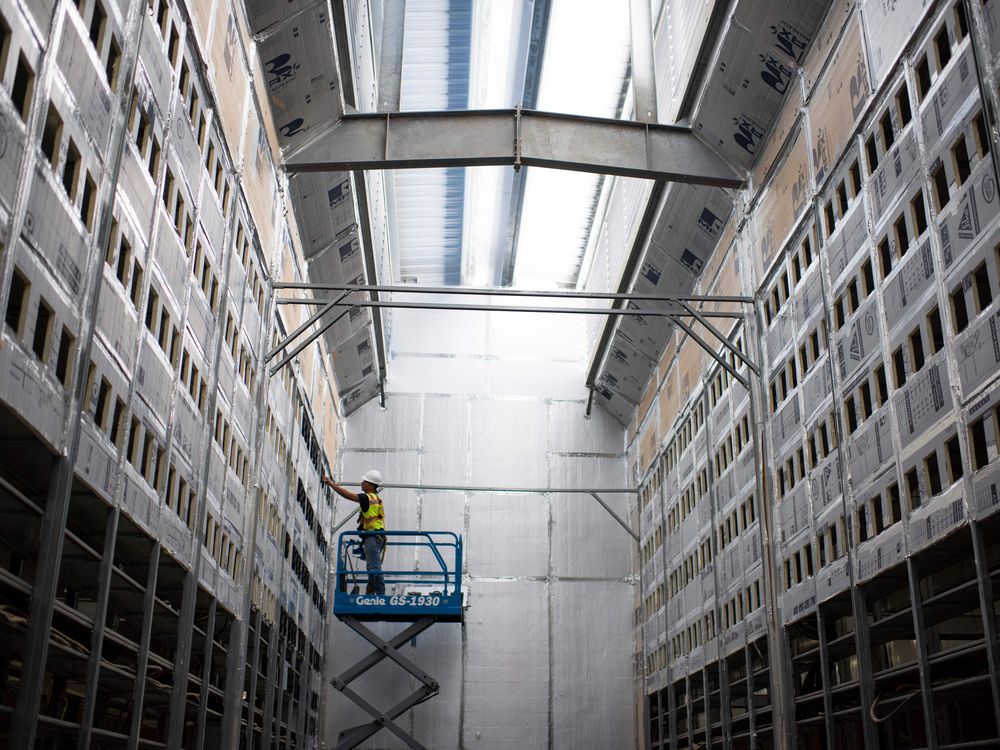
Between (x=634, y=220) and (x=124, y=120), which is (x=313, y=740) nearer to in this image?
(x=634, y=220)

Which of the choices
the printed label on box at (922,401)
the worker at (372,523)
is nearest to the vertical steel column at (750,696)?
the printed label on box at (922,401)

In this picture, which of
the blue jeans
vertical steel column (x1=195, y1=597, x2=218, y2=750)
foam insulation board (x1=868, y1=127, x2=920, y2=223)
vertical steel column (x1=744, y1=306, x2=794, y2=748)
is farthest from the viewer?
the blue jeans

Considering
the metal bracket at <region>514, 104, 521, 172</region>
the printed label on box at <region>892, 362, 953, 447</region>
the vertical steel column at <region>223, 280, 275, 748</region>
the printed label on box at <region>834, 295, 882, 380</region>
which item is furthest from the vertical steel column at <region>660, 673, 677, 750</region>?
the printed label on box at <region>892, 362, 953, 447</region>

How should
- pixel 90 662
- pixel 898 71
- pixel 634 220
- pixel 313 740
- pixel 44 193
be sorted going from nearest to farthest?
pixel 44 193, pixel 90 662, pixel 898 71, pixel 634 220, pixel 313 740

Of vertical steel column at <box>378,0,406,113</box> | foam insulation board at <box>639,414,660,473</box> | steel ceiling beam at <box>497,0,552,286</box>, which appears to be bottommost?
foam insulation board at <box>639,414,660,473</box>

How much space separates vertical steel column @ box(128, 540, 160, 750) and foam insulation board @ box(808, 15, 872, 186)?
400 inches

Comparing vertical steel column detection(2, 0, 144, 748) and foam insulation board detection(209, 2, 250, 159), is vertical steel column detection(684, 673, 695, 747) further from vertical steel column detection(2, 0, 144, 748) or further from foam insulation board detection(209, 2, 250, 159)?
vertical steel column detection(2, 0, 144, 748)

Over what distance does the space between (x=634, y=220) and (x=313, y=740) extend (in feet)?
48.0

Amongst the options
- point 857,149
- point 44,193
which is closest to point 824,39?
point 857,149

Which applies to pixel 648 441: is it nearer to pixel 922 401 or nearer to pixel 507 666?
pixel 507 666

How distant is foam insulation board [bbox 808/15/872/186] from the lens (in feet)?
45.4

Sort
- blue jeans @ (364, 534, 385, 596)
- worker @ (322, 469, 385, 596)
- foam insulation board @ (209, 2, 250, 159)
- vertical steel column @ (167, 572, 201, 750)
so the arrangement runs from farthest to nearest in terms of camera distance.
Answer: blue jeans @ (364, 534, 385, 596) < worker @ (322, 469, 385, 596) < foam insulation board @ (209, 2, 250, 159) < vertical steel column @ (167, 572, 201, 750)

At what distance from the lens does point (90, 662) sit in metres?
10.3

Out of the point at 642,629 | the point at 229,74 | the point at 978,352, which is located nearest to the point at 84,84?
the point at 229,74
